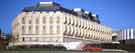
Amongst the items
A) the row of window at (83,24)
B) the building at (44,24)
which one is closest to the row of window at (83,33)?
the building at (44,24)

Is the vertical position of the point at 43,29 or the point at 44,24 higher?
the point at 44,24

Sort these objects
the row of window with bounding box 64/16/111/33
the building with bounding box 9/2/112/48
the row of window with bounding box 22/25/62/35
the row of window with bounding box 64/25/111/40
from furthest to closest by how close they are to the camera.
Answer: the row of window with bounding box 64/25/111/40 → the row of window with bounding box 64/16/111/33 → the row of window with bounding box 22/25/62/35 → the building with bounding box 9/2/112/48

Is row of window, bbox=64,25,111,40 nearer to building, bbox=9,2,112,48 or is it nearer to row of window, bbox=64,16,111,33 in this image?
building, bbox=9,2,112,48

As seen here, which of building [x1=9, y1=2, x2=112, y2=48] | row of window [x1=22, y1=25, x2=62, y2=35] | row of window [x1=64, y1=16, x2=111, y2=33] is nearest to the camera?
building [x1=9, y1=2, x2=112, y2=48]

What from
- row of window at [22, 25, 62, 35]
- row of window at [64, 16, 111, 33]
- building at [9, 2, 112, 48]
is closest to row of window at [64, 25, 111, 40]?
building at [9, 2, 112, 48]

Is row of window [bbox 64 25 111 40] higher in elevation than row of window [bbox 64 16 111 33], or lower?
lower

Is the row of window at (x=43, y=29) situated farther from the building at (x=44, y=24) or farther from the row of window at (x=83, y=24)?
the row of window at (x=83, y=24)

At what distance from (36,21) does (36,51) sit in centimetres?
1669

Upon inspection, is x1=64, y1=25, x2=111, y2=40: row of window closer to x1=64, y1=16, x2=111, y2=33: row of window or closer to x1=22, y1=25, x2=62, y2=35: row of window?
x1=64, y1=16, x2=111, y2=33: row of window

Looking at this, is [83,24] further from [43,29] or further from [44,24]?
[43,29]

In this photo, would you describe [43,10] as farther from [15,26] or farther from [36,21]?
[15,26]

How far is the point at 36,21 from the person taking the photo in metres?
25.0

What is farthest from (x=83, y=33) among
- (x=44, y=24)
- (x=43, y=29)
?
(x=43, y=29)

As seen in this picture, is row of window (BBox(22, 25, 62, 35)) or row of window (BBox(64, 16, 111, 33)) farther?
row of window (BBox(64, 16, 111, 33))
